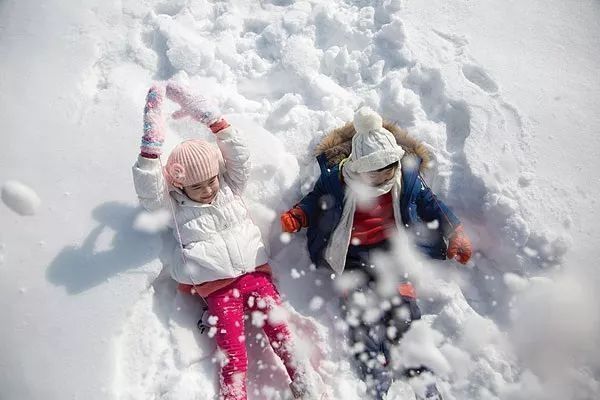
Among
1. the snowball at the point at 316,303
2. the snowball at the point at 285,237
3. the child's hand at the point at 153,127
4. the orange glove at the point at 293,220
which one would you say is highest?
the child's hand at the point at 153,127

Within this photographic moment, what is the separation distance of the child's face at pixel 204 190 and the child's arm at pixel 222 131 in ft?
0.41

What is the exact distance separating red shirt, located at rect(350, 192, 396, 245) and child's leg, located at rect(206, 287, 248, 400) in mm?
754

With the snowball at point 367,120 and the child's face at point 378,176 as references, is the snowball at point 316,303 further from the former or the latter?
the snowball at point 367,120

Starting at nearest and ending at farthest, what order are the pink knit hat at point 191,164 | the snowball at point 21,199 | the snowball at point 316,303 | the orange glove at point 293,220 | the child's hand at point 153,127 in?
1. the child's hand at point 153,127
2. the pink knit hat at point 191,164
3. the snowball at point 21,199
4. the orange glove at point 293,220
5. the snowball at point 316,303

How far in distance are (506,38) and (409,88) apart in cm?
79

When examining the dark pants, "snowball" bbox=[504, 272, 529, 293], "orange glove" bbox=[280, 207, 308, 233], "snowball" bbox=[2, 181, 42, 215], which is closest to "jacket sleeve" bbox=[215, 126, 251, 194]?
"orange glove" bbox=[280, 207, 308, 233]

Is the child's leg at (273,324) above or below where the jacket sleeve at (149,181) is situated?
below

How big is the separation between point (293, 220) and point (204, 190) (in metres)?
0.52

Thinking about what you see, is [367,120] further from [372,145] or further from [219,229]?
[219,229]

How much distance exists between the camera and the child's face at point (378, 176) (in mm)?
2332

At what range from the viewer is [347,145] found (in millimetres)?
2607

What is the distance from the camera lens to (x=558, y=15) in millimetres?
3100

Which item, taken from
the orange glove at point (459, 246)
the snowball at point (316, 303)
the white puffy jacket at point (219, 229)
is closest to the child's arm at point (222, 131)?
the white puffy jacket at point (219, 229)

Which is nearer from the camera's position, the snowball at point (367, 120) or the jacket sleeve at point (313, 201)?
the snowball at point (367, 120)
